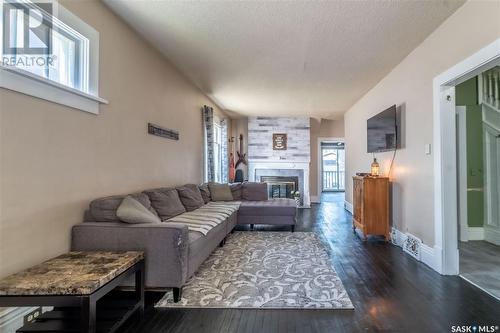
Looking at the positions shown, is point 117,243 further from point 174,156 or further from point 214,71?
point 214,71

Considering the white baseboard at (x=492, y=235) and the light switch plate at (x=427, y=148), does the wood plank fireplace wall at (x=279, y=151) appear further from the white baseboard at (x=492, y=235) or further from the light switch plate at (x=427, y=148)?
the light switch plate at (x=427, y=148)

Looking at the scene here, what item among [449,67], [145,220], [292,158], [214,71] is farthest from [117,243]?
[292,158]

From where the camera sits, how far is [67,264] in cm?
183

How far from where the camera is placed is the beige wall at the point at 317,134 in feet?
28.3

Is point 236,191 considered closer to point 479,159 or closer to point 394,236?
point 394,236

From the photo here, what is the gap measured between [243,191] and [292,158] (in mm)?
3070

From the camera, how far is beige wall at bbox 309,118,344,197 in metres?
8.62

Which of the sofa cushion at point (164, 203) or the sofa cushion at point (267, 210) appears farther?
the sofa cushion at point (267, 210)

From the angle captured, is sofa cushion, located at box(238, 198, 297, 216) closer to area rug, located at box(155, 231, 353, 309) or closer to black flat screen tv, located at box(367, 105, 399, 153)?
area rug, located at box(155, 231, 353, 309)

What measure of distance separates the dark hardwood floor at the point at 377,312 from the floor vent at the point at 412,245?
1.21 ft

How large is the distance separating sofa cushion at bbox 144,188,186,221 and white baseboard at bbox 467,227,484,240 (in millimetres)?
4111

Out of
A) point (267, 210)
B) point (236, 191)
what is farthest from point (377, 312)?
point (236, 191)

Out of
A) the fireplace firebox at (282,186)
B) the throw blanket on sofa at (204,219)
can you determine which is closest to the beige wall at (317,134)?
the fireplace firebox at (282,186)

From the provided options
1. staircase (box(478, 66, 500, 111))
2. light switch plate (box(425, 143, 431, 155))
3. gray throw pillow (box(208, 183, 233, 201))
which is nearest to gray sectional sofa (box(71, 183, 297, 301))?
gray throw pillow (box(208, 183, 233, 201))
